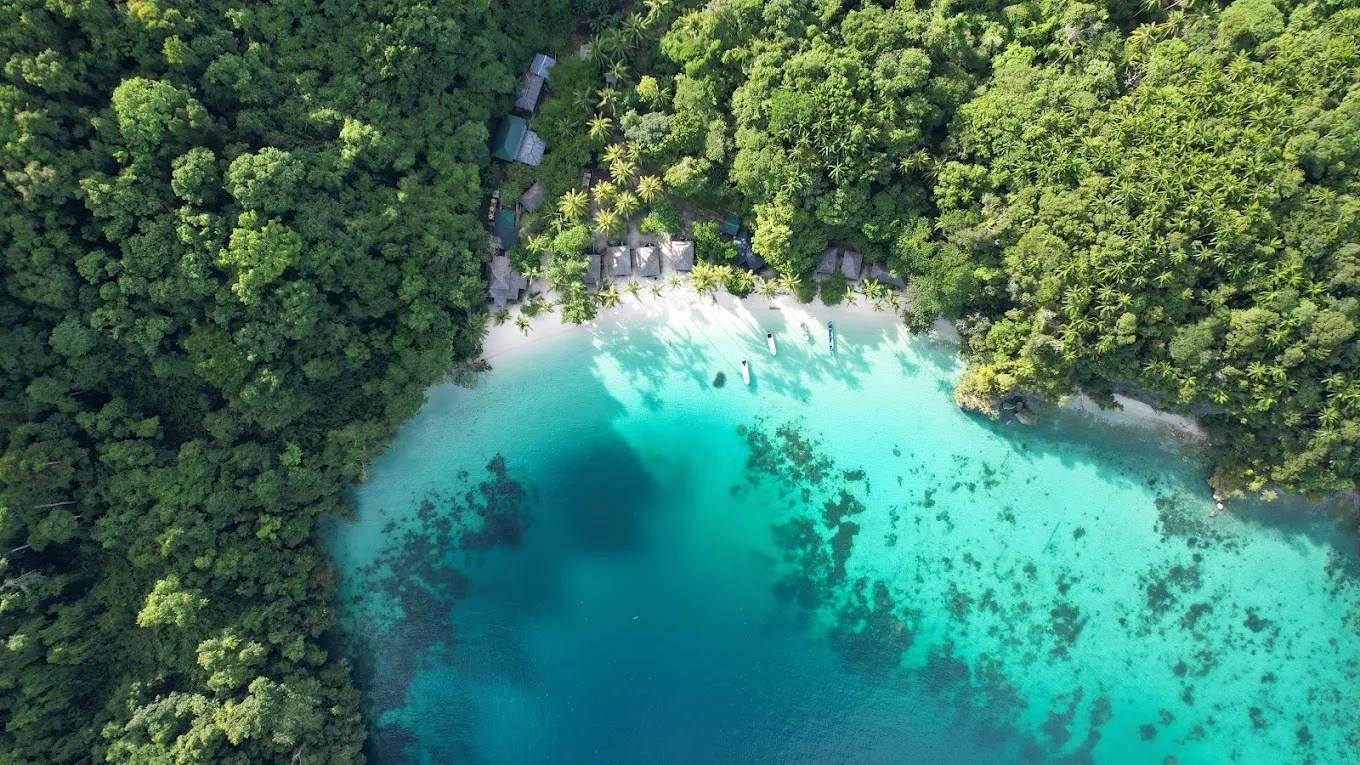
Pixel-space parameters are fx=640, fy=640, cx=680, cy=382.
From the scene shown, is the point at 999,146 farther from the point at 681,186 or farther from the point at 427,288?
the point at 427,288

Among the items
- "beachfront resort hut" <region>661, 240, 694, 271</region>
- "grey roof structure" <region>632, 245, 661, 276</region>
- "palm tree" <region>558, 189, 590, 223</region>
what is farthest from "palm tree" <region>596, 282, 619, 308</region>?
"palm tree" <region>558, 189, 590, 223</region>

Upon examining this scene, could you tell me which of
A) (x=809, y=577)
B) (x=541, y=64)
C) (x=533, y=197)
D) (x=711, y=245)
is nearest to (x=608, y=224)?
(x=533, y=197)

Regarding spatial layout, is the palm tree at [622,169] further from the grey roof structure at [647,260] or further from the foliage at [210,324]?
the foliage at [210,324]

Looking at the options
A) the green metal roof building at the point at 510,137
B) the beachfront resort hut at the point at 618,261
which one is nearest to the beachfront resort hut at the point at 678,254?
the beachfront resort hut at the point at 618,261

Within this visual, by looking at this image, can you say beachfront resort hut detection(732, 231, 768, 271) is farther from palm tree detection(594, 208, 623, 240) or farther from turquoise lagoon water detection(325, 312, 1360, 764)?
palm tree detection(594, 208, 623, 240)

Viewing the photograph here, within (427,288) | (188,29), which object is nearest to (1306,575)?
(427,288)

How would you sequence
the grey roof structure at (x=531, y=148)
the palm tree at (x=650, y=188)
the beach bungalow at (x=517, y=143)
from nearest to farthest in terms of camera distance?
the palm tree at (x=650, y=188), the beach bungalow at (x=517, y=143), the grey roof structure at (x=531, y=148)
